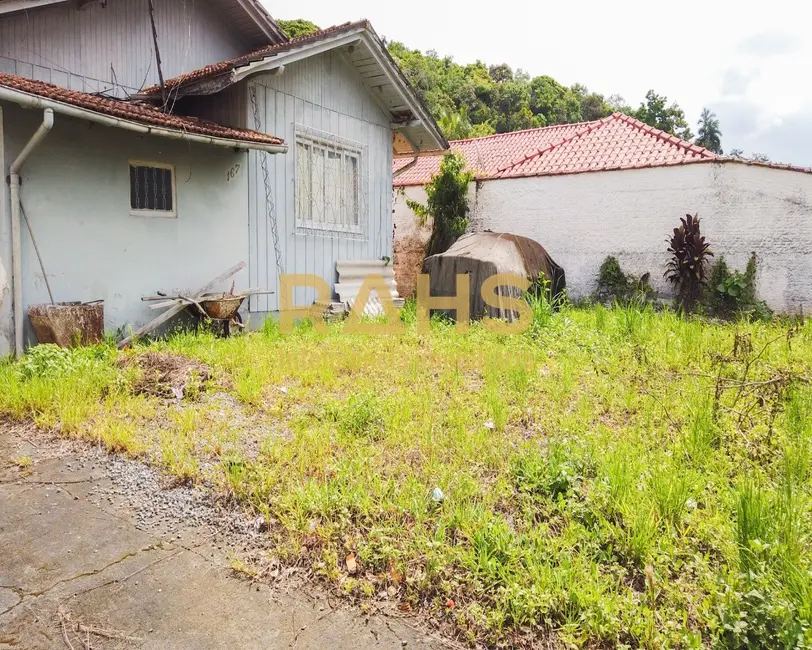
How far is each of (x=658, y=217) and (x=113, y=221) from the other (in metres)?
10.4

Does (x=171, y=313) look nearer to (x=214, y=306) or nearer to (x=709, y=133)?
(x=214, y=306)

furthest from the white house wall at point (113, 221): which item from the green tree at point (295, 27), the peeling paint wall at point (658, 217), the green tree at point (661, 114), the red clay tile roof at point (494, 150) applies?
the green tree at point (661, 114)

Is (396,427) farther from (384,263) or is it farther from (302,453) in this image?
(384,263)

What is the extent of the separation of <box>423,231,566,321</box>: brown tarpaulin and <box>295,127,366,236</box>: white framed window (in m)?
1.82

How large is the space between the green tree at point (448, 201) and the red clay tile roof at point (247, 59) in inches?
199

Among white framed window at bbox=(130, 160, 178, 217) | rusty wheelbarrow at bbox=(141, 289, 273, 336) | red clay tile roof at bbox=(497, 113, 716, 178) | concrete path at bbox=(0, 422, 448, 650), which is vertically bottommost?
concrete path at bbox=(0, 422, 448, 650)

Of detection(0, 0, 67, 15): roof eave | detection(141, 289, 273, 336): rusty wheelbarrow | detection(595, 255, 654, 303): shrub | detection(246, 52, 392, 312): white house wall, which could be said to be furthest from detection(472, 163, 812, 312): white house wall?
detection(0, 0, 67, 15): roof eave

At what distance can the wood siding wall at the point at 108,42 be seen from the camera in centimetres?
664

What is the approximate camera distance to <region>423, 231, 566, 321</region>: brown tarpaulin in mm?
8688

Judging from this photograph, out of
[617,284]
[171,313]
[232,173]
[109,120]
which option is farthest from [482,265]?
[109,120]

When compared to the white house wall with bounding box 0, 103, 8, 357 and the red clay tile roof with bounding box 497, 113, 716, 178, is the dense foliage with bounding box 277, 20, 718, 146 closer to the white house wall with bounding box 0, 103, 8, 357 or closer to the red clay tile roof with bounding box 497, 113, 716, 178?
the red clay tile roof with bounding box 497, 113, 716, 178

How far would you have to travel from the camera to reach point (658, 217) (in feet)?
36.6

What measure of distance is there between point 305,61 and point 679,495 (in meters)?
8.66

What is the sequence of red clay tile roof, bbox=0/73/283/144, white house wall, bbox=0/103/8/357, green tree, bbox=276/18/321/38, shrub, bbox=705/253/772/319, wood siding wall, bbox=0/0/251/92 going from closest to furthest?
red clay tile roof, bbox=0/73/283/144, white house wall, bbox=0/103/8/357, wood siding wall, bbox=0/0/251/92, shrub, bbox=705/253/772/319, green tree, bbox=276/18/321/38
